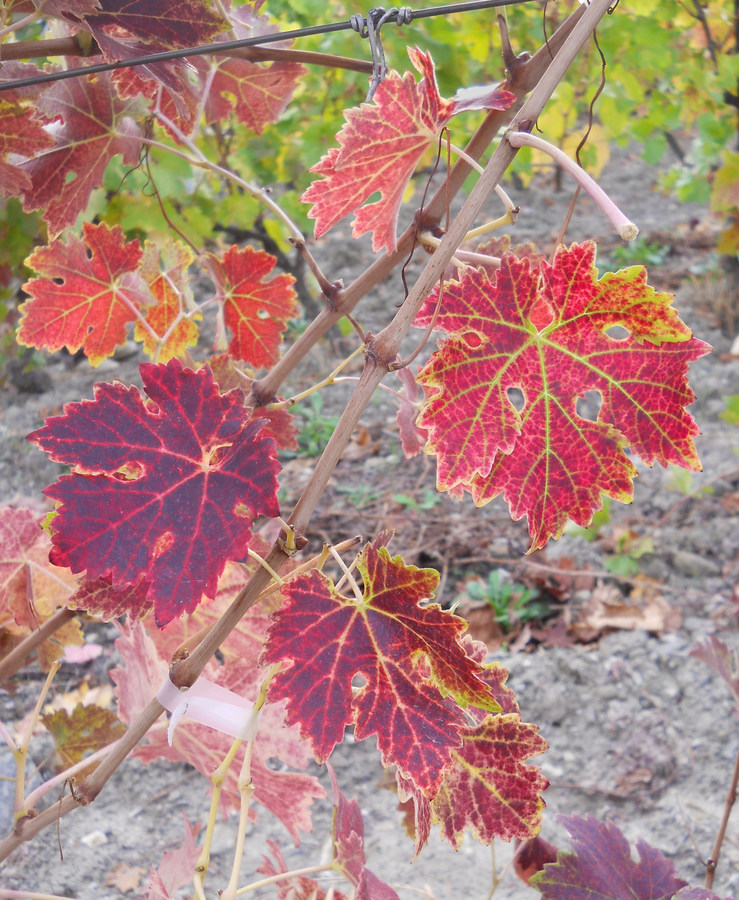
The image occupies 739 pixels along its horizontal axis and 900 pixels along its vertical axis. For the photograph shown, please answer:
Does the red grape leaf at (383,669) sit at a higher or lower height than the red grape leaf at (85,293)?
lower

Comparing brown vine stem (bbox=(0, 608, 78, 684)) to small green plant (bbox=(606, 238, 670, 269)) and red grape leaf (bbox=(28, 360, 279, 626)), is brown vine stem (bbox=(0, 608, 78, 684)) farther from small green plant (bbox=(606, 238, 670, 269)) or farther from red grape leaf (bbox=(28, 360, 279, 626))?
small green plant (bbox=(606, 238, 670, 269))

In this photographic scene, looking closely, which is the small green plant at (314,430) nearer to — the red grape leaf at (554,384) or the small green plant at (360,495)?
the small green plant at (360,495)

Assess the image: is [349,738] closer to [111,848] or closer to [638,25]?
[111,848]

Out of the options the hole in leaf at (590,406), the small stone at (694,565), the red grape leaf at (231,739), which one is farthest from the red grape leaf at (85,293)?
the hole in leaf at (590,406)

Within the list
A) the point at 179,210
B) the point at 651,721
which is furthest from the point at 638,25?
the point at 651,721

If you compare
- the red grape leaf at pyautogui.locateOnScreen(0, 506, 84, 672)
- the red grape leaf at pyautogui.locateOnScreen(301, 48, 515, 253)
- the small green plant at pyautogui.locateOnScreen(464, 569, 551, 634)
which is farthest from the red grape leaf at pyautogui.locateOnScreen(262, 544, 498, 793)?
the small green plant at pyautogui.locateOnScreen(464, 569, 551, 634)

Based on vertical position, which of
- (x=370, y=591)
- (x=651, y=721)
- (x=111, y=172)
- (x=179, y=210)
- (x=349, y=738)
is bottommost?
(x=651, y=721)

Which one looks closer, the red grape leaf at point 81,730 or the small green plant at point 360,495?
the red grape leaf at point 81,730
